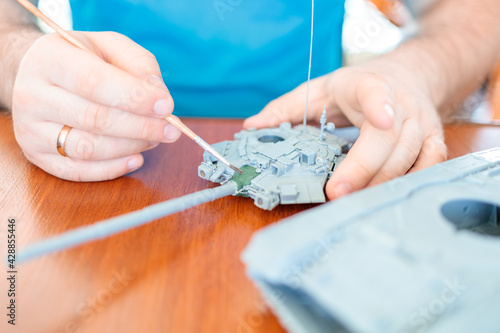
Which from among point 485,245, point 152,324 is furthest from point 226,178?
point 485,245

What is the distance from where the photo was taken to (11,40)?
44.9 inches

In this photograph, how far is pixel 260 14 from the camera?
142cm

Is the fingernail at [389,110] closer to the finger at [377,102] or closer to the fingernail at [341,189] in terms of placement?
the finger at [377,102]

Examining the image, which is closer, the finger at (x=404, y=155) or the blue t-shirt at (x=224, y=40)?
the finger at (x=404, y=155)

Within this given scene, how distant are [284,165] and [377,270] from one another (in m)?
0.41

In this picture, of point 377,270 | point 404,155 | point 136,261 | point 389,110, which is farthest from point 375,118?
point 136,261

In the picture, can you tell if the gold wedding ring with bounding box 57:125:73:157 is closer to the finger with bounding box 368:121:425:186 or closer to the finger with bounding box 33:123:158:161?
the finger with bounding box 33:123:158:161

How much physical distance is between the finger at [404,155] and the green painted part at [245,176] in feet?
0.96

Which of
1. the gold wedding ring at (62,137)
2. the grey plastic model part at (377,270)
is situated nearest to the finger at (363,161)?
the grey plastic model part at (377,270)

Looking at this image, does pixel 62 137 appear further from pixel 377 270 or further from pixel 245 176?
pixel 377 270

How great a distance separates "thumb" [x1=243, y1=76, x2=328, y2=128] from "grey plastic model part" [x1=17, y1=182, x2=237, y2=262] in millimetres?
424

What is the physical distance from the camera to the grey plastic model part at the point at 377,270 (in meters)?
0.42

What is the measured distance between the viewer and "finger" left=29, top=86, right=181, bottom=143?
2.74ft

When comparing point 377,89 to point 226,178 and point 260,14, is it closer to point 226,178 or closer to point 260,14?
point 226,178
